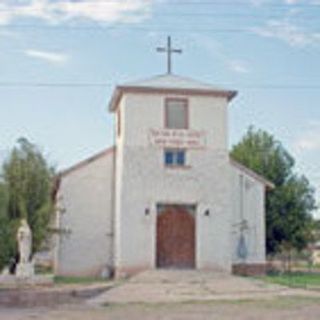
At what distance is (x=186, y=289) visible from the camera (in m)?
24.3

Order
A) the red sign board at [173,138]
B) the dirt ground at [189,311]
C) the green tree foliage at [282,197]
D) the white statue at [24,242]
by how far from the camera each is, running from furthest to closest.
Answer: the green tree foliage at [282,197] < the red sign board at [173,138] < the white statue at [24,242] < the dirt ground at [189,311]

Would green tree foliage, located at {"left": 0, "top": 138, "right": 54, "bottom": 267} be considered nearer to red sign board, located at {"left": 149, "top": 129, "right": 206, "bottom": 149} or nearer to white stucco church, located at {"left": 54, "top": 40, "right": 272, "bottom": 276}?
white stucco church, located at {"left": 54, "top": 40, "right": 272, "bottom": 276}

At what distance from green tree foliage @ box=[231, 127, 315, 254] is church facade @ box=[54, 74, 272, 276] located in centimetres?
960

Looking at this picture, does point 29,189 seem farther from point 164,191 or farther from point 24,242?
point 164,191

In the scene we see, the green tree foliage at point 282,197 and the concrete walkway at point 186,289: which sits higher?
the green tree foliage at point 282,197

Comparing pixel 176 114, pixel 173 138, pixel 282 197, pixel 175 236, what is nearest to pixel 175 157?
pixel 173 138

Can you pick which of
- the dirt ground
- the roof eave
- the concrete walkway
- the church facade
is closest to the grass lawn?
the concrete walkway

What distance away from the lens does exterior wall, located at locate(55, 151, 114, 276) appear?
1339 inches

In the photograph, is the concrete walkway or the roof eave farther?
the roof eave

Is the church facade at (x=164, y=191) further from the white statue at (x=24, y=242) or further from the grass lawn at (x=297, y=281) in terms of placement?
the white statue at (x=24, y=242)

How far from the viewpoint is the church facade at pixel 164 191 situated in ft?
105

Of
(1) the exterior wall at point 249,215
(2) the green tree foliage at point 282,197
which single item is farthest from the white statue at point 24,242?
(2) the green tree foliage at point 282,197

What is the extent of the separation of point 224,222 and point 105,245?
577 cm

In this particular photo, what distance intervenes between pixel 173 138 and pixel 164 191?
2.37m
